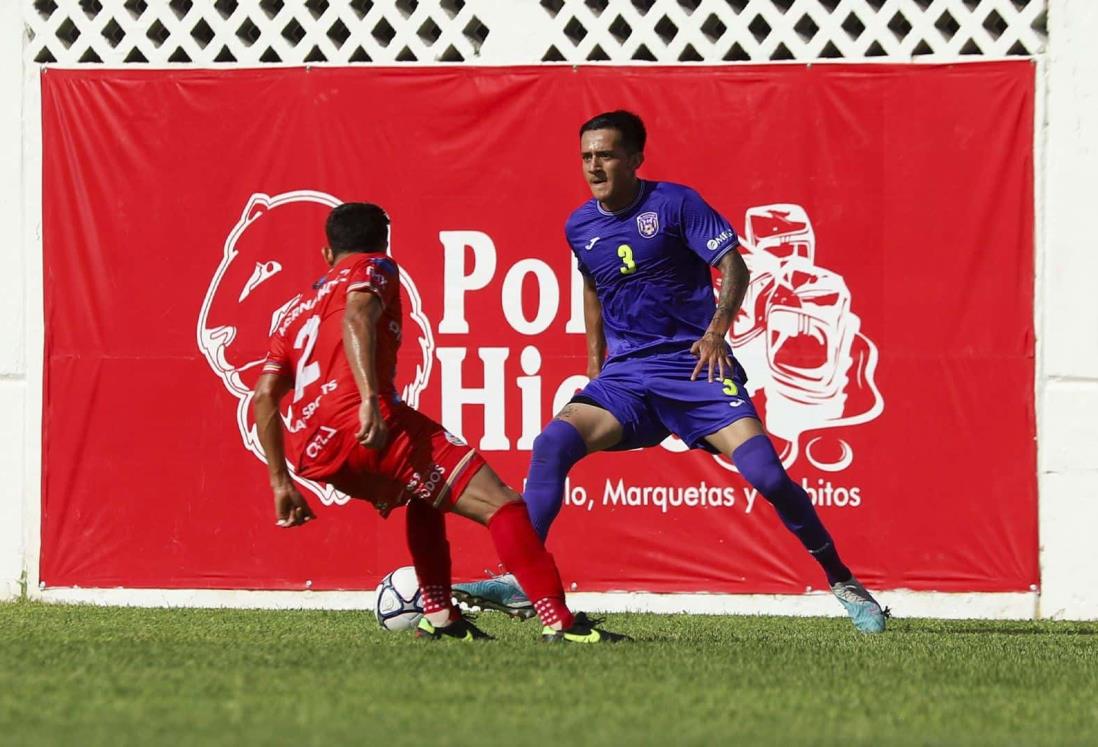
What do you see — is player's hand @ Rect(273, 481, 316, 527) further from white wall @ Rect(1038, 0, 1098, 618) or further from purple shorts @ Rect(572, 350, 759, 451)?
white wall @ Rect(1038, 0, 1098, 618)

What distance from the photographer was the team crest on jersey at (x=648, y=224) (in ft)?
26.3

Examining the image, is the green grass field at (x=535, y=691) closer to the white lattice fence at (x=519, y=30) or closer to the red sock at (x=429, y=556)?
the red sock at (x=429, y=556)

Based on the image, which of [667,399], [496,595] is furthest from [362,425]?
[667,399]

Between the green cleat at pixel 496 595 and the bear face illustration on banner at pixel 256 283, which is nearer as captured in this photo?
the green cleat at pixel 496 595

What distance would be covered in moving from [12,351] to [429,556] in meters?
4.58

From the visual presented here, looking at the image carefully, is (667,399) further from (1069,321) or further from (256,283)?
(256,283)

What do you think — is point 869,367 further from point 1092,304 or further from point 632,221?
point 632,221

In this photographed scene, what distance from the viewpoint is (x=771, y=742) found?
467cm

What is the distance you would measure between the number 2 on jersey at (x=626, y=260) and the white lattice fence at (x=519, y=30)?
110 inches

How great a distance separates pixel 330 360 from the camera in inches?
265

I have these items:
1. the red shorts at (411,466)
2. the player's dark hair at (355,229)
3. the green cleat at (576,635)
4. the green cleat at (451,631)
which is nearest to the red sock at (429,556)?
the green cleat at (451,631)

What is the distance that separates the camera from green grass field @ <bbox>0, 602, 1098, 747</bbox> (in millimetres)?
4754

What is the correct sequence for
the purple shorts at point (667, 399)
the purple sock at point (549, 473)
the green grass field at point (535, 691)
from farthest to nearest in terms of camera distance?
the purple shorts at point (667, 399) < the purple sock at point (549, 473) < the green grass field at point (535, 691)

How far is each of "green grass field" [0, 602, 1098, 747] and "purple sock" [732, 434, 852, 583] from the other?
1.36ft
